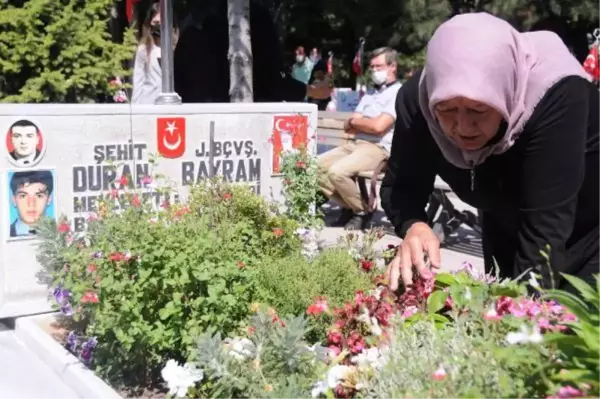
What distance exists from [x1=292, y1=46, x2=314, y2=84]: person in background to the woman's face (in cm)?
1612

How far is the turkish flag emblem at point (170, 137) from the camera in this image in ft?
15.9

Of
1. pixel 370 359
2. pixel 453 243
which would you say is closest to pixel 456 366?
pixel 370 359

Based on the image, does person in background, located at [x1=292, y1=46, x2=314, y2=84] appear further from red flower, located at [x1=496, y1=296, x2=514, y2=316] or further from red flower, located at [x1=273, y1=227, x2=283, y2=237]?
red flower, located at [x1=496, y1=296, x2=514, y2=316]

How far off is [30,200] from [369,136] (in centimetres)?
338

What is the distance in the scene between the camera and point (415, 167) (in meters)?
2.54

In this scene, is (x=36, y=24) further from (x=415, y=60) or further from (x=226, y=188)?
(x=415, y=60)

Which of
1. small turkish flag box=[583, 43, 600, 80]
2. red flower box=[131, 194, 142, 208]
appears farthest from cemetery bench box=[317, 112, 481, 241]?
small turkish flag box=[583, 43, 600, 80]

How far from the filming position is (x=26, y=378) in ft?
12.4

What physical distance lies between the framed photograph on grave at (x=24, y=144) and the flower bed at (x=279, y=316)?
0.47m

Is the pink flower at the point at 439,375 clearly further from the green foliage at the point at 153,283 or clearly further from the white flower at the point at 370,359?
the green foliage at the point at 153,283

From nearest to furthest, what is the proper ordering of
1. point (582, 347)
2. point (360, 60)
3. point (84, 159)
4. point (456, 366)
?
1. point (582, 347)
2. point (456, 366)
3. point (84, 159)
4. point (360, 60)

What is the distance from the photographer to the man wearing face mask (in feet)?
22.9

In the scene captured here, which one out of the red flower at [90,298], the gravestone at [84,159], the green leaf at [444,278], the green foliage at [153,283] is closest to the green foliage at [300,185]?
the gravestone at [84,159]

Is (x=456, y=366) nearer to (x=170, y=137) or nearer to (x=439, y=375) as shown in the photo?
(x=439, y=375)
